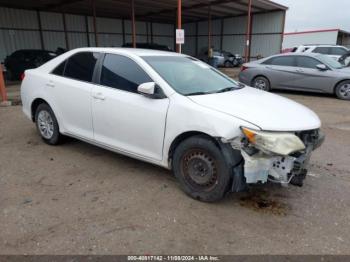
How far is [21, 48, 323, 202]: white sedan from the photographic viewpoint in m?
2.91

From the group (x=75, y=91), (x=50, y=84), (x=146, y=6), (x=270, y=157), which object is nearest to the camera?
(x=270, y=157)

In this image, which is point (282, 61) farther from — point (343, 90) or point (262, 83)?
point (343, 90)

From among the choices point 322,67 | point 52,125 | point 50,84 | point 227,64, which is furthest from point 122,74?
point 227,64

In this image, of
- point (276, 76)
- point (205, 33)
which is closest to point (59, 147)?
point (276, 76)

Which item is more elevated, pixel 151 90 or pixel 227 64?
pixel 151 90

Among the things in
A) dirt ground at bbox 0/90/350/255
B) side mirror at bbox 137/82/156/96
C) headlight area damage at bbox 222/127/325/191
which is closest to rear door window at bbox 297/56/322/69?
dirt ground at bbox 0/90/350/255

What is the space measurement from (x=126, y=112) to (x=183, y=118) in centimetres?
83

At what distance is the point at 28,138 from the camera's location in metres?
5.55

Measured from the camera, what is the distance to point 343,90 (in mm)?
9430

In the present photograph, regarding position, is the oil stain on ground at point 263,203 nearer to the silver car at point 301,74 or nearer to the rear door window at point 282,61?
the silver car at point 301,74

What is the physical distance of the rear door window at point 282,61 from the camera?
33.6ft

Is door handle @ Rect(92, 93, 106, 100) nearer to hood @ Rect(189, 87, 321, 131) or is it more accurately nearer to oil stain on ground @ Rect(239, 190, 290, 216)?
hood @ Rect(189, 87, 321, 131)

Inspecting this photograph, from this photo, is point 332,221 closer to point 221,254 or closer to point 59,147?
point 221,254

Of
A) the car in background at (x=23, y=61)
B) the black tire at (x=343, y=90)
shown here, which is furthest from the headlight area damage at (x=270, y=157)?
the car in background at (x=23, y=61)
